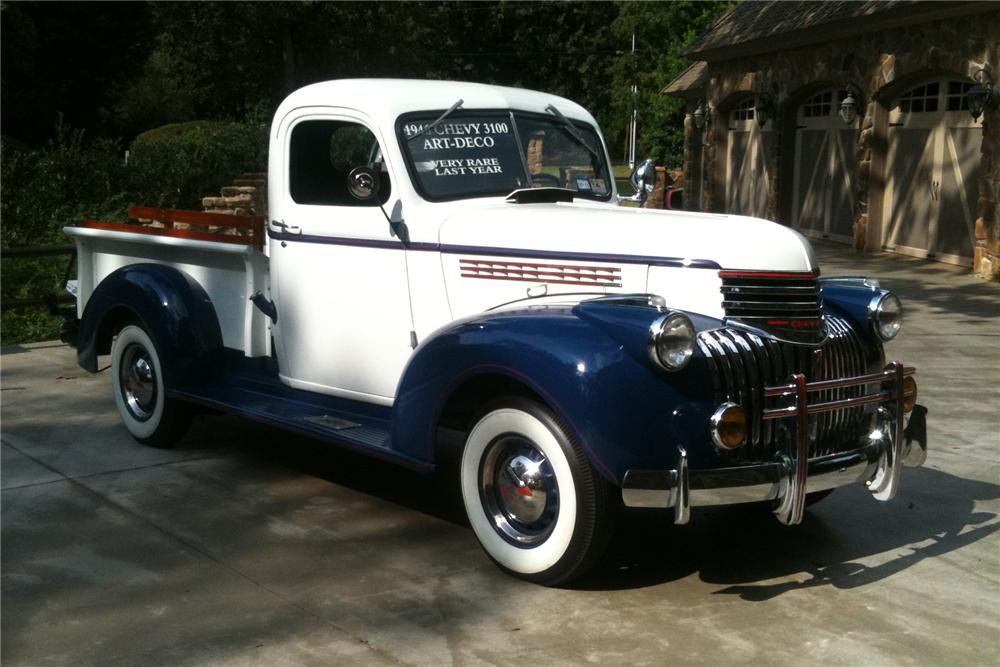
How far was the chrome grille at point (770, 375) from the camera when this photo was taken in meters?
4.35

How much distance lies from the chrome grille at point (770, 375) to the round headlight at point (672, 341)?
157mm

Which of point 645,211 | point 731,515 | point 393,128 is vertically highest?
point 393,128

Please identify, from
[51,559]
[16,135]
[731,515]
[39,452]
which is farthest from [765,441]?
[16,135]

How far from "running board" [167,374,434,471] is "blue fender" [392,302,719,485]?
80cm

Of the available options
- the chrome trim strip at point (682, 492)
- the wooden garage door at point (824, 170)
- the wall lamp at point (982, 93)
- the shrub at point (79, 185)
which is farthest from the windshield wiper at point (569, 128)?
the wooden garage door at point (824, 170)

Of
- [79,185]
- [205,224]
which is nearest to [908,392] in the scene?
[205,224]

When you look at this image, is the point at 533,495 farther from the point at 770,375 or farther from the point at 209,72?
the point at 209,72

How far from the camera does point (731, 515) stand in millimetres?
5617

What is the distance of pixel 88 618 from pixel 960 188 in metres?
13.8

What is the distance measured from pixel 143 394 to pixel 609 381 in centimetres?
371

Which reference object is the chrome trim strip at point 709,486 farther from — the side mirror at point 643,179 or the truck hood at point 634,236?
the side mirror at point 643,179

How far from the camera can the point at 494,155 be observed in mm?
5773

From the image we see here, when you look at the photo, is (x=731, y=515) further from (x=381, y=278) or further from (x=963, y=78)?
(x=963, y=78)

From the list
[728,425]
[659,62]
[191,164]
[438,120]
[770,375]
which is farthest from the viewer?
[659,62]
